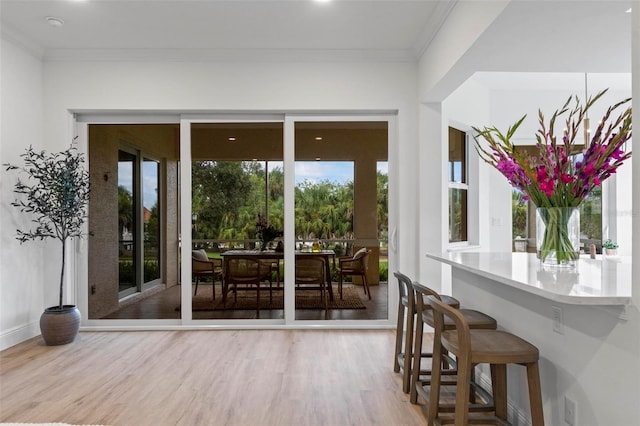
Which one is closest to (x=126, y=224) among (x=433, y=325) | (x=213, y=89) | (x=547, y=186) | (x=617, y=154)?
(x=213, y=89)

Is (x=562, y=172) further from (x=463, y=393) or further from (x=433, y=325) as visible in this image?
(x=463, y=393)

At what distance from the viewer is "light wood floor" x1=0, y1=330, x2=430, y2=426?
8.39 ft

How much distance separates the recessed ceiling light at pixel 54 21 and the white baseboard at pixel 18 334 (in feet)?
9.08

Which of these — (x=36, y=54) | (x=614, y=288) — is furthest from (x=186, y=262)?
(x=614, y=288)

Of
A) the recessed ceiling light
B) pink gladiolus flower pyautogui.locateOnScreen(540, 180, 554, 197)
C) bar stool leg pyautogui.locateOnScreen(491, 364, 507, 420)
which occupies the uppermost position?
the recessed ceiling light

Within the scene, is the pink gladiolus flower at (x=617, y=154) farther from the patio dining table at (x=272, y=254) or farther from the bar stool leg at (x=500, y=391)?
the patio dining table at (x=272, y=254)

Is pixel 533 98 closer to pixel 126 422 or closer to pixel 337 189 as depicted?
pixel 337 189

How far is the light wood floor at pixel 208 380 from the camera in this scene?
256cm

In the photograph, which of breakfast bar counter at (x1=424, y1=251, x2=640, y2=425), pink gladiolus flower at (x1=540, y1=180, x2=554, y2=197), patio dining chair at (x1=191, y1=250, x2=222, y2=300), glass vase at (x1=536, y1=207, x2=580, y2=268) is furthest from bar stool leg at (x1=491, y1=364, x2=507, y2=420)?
patio dining chair at (x1=191, y1=250, x2=222, y2=300)

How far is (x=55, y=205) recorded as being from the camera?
397 cm

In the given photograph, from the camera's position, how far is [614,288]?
5.41 ft

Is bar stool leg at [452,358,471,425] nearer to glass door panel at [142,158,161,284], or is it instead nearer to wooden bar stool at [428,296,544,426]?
wooden bar stool at [428,296,544,426]

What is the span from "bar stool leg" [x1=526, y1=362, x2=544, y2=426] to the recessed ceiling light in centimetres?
432

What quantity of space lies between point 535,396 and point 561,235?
841mm
